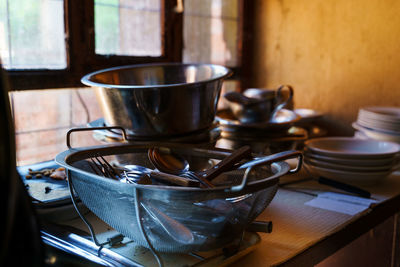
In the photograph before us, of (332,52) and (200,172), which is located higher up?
(332,52)

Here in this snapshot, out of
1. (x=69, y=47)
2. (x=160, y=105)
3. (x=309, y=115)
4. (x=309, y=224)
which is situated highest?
(x=69, y=47)

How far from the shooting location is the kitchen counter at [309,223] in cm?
64

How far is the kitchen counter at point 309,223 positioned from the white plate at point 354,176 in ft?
0.07

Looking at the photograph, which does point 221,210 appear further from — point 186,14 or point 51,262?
point 186,14

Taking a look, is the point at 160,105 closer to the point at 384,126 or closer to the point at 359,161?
the point at 359,161

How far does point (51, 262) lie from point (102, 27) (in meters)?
0.98

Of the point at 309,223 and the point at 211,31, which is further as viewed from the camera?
the point at 211,31

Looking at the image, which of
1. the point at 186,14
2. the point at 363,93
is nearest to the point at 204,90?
the point at 186,14

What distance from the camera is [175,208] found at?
1.74 feet

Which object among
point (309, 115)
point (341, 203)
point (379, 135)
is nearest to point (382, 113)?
point (379, 135)

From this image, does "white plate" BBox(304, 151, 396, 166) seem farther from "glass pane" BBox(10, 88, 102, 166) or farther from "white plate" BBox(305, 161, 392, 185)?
"glass pane" BBox(10, 88, 102, 166)

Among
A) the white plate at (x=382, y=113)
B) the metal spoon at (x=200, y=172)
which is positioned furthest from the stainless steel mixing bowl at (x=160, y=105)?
the white plate at (x=382, y=113)

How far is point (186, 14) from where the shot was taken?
1.53 m

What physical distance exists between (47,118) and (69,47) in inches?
8.7
